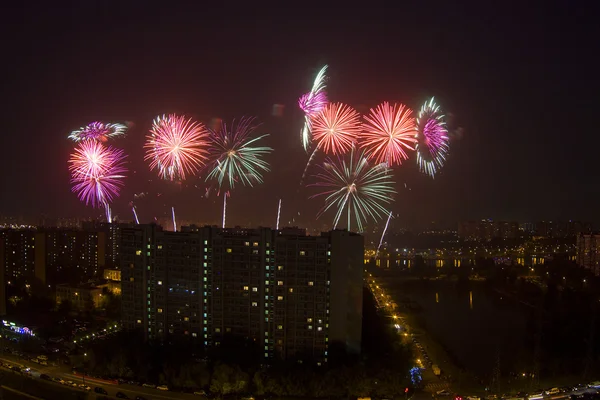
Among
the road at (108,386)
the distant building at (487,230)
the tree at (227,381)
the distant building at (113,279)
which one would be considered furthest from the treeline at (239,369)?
the distant building at (487,230)

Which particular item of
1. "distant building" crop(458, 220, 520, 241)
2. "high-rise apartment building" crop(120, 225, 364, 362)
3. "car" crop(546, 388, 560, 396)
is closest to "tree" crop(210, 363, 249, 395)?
"high-rise apartment building" crop(120, 225, 364, 362)

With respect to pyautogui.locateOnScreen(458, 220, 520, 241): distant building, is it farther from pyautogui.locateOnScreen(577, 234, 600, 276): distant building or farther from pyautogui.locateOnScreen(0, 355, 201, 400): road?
pyautogui.locateOnScreen(0, 355, 201, 400): road

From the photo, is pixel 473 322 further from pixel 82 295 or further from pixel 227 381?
pixel 82 295

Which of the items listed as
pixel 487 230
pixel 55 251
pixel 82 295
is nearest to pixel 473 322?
pixel 82 295

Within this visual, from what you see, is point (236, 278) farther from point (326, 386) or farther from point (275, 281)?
point (326, 386)

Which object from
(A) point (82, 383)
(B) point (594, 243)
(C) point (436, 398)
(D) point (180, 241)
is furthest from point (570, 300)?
(A) point (82, 383)

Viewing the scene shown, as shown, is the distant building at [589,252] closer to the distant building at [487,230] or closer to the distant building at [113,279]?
the distant building at [487,230]
